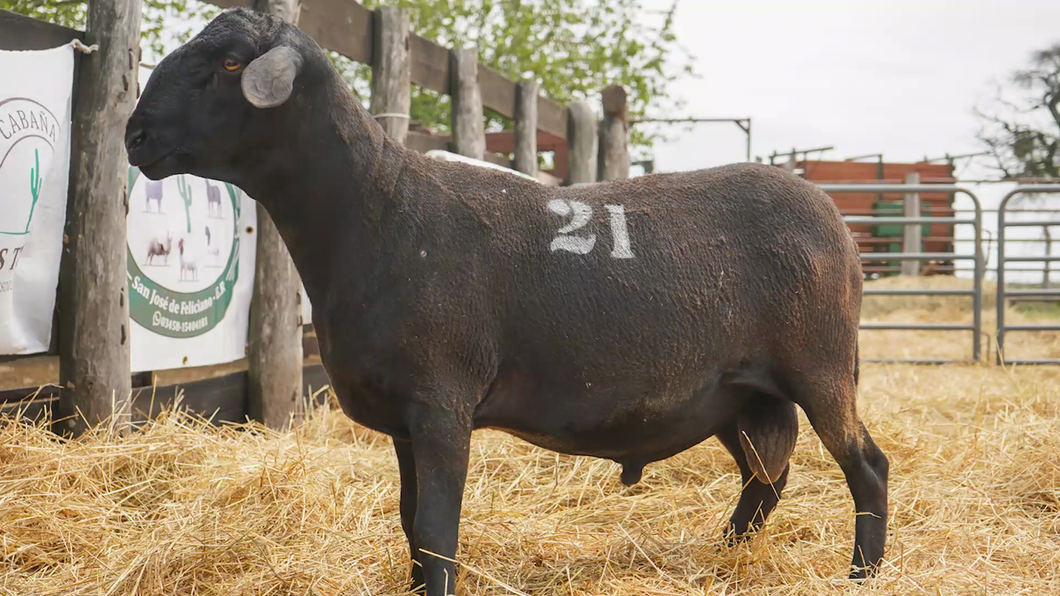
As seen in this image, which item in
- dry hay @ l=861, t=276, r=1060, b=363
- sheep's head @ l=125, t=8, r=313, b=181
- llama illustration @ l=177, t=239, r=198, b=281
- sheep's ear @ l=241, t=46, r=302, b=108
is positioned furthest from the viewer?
dry hay @ l=861, t=276, r=1060, b=363

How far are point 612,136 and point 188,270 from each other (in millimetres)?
5810

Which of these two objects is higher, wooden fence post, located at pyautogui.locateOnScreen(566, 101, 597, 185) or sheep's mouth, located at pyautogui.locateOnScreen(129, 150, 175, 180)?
wooden fence post, located at pyautogui.locateOnScreen(566, 101, 597, 185)

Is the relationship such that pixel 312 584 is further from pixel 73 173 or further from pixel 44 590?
pixel 73 173

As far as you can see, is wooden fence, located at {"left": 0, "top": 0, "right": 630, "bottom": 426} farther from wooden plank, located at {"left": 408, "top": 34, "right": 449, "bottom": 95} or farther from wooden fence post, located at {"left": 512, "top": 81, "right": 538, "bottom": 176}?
wooden fence post, located at {"left": 512, "top": 81, "right": 538, "bottom": 176}

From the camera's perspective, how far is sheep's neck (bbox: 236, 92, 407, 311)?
2.69 meters

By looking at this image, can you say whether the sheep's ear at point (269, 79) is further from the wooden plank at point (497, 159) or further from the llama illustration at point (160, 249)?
the wooden plank at point (497, 159)

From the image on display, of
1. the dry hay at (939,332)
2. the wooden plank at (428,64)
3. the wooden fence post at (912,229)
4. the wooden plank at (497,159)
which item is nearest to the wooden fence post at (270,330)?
the wooden plank at (428,64)

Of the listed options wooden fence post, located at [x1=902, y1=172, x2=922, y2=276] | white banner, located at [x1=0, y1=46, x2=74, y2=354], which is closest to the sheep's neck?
white banner, located at [x1=0, y1=46, x2=74, y2=354]

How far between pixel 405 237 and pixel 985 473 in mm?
3176

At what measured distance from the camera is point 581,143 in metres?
9.52

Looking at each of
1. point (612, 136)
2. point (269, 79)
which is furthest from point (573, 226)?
point (612, 136)

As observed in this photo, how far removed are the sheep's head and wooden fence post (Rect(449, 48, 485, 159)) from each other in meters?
4.45

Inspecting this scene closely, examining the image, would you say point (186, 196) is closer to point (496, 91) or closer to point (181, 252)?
point (181, 252)

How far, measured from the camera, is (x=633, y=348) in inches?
112
